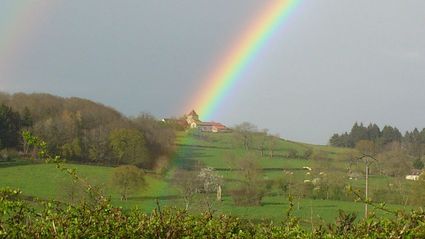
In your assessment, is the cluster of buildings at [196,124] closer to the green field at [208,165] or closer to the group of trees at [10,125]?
the green field at [208,165]

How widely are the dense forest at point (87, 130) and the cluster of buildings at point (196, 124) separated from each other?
14230mm

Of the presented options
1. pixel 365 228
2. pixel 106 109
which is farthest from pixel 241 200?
pixel 365 228

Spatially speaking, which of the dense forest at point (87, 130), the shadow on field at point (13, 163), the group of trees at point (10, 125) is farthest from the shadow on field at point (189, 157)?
the group of trees at point (10, 125)

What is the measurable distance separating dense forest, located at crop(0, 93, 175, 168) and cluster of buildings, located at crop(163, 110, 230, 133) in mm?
14230

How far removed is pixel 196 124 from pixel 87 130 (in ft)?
124

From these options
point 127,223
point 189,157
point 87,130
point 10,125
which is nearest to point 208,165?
point 189,157

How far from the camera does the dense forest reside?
199 feet

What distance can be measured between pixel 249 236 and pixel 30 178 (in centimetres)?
5115

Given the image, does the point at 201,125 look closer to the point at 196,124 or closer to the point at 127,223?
the point at 196,124

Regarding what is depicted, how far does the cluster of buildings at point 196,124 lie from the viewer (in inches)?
3728

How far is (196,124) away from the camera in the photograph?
104 m

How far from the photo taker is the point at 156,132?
239ft

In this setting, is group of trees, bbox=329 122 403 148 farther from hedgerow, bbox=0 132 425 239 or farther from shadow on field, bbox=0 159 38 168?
hedgerow, bbox=0 132 425 239

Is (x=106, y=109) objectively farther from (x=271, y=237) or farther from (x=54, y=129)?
(x=271, y=237)
